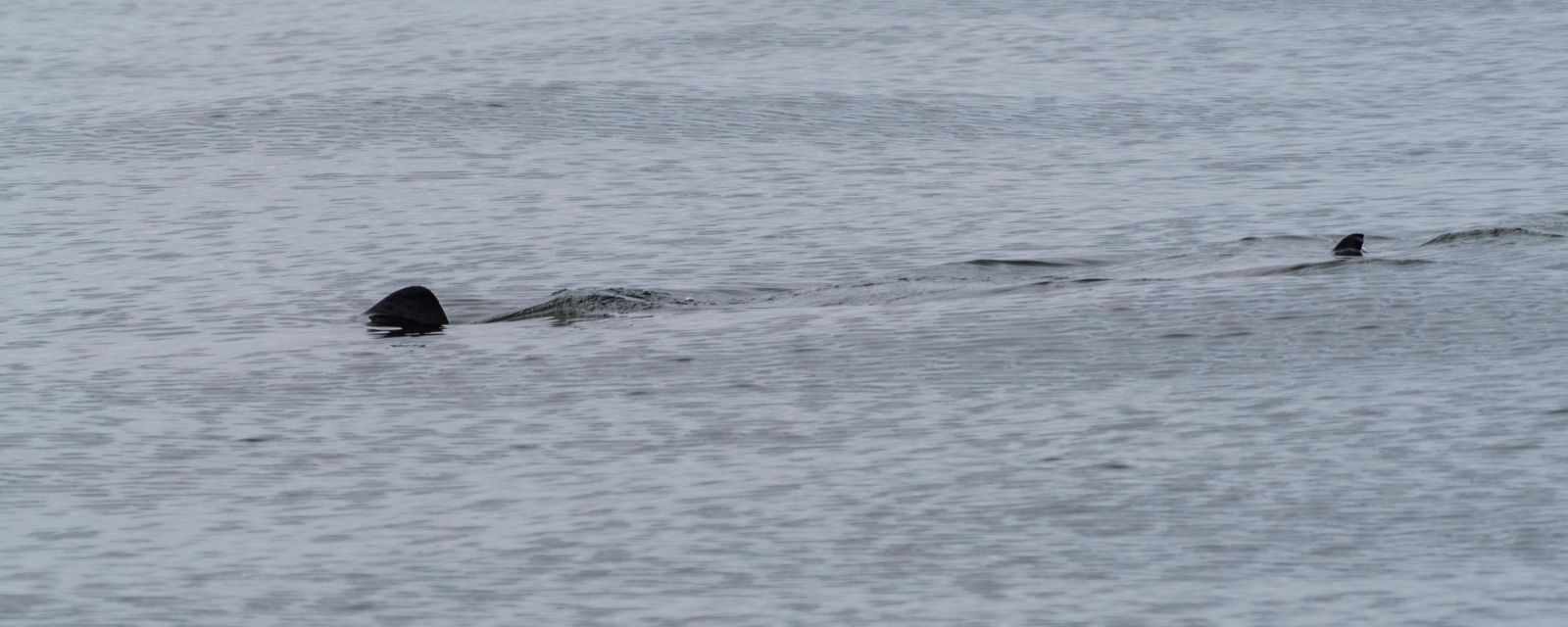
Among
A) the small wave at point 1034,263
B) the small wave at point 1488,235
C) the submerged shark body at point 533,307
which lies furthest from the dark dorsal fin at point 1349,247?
the submerged shark body at point 533,307

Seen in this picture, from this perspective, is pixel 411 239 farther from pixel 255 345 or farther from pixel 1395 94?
pixel 1395 94

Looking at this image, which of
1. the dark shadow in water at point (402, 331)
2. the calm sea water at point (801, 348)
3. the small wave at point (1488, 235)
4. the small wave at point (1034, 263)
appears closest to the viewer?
the calm sea water at point (801, 348)

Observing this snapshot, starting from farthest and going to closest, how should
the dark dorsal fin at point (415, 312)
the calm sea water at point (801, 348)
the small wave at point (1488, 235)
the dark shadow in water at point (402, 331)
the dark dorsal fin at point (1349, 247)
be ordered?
1. the small wave at point (1488, 235)
2. the dark dorsal fin at point (1349, 247)
3. the dark dorsal fin at point (415, 312)
4. the dark shadow in water at point (402, 331)
5. the calm sea water at point (801, 348)

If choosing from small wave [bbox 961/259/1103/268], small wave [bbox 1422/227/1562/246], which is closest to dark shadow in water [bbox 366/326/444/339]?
small wave [bbox 961/259/1103/268]

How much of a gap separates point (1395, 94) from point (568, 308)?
42.1ft

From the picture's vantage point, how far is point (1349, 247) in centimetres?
1593

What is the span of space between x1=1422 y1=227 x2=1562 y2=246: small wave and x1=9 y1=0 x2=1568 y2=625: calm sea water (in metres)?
0.11

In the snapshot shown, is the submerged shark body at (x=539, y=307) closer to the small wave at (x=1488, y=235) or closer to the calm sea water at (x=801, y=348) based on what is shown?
the calm sea water at (x=801, y=348)

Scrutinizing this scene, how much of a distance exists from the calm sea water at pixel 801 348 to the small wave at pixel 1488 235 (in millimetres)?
113

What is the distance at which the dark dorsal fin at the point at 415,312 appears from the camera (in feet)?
48.6

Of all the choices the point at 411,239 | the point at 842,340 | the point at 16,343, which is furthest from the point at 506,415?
the point at 411,239

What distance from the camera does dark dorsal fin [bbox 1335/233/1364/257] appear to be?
15914 mm

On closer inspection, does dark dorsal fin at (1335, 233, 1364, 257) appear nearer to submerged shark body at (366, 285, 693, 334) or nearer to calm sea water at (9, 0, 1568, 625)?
calm sea water at (9, 0, 1568, 625)

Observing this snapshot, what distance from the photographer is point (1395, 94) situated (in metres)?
24.9
